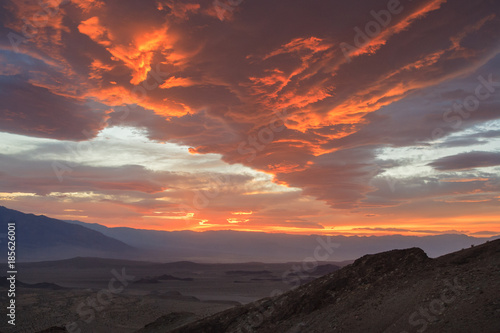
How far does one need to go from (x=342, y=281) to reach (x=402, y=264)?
3467 mm

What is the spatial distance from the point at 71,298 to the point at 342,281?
47.3 metres

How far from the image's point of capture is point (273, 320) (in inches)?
789

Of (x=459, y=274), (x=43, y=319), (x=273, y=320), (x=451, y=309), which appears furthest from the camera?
(x=43, y=319)

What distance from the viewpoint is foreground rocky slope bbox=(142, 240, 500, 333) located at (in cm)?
1317

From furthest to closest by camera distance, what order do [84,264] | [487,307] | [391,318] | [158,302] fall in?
[84,264] → [158,302] → [391,318] → [487,307]

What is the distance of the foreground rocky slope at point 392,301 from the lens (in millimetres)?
13174

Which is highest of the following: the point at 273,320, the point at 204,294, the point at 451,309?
the point at 451,309

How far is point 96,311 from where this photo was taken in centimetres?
4550

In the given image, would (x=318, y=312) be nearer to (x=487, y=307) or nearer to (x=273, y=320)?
(x=273, y=320)

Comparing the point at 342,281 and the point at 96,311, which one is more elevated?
the point at 342,281

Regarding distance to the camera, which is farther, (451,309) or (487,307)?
(451,309)

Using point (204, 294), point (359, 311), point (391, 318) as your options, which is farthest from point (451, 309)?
point (204, 294)

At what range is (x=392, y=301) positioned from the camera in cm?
→ 1608

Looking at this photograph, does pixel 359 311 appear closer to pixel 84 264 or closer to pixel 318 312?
pixel 318 312
